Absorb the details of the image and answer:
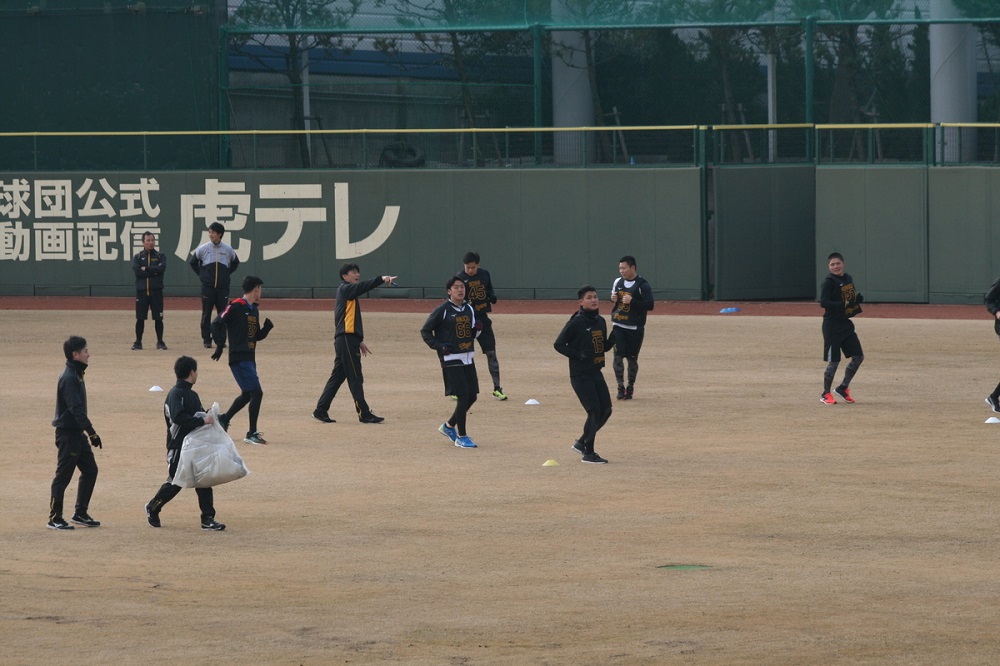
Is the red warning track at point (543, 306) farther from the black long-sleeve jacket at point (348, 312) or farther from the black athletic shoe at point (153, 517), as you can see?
the black athletic shoe at point (153, 517)

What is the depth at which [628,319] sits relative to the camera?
1984 centimetres

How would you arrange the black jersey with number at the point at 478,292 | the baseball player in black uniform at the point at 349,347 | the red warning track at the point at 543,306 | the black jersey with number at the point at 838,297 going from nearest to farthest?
the baseball player in black uniform at the point at 349,347, the black jersey with number at the point at 838,297, the black jersey with number at the point at 478,292, the red warning track at the point at 543,306

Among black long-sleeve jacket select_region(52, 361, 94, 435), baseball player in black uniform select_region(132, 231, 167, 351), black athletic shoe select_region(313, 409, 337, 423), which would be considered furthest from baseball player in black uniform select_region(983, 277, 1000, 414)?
baseball player in black uniform select_region(132, 231, 167, 351)

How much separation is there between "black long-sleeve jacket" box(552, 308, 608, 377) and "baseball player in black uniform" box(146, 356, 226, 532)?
437cm

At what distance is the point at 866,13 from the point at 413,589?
27.6m

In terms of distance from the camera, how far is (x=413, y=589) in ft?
33.6

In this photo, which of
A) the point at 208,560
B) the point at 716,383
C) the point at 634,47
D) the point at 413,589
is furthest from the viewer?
the point at 634,47

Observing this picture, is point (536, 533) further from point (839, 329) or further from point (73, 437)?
point (839, 329)

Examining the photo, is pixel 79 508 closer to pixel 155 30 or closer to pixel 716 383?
pixel 716 383

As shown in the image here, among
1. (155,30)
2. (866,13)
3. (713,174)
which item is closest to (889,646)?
(713,174)

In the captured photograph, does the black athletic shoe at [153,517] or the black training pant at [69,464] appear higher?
the black training pant at [69,464]

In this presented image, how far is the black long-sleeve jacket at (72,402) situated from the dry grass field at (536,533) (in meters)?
0.89

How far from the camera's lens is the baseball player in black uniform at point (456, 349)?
16312mm

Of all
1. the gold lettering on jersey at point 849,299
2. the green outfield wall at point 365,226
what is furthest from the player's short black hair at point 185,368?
the green outfield wall at point 365,226
